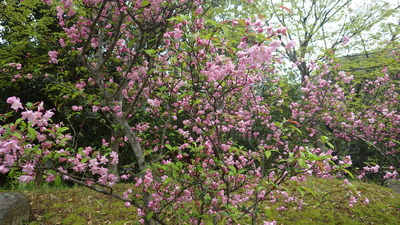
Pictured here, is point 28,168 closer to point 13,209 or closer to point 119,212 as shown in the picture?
point 13,209

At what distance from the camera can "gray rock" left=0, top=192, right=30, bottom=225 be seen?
343 cm

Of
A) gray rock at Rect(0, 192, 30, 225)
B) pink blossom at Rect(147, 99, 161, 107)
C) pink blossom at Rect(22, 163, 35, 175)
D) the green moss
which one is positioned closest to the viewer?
pink blossom at Rect(22, 163, 35, 175)

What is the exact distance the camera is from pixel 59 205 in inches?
174

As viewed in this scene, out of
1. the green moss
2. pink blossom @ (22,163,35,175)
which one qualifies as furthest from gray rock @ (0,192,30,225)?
pink blossom @ (22,163,35,175)

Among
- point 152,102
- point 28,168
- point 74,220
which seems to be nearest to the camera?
point 28,168

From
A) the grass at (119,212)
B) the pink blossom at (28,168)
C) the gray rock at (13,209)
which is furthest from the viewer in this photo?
the grass at (119,212)

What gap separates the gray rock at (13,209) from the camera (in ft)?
11.3

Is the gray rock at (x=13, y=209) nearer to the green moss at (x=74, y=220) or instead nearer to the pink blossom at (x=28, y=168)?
the green moss at (x=74, y=220)

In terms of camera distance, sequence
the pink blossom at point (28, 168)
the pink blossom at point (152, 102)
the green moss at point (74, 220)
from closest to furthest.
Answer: the pink blossom at point (28, 168) → the pink blossom at point (152, 102) → the green moss at point (74, 220)

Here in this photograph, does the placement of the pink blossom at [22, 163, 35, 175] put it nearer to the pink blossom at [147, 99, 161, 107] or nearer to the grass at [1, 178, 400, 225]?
the pink blossom at [147, 99, 161, 107]

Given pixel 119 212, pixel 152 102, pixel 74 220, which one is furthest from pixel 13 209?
pixel 152 102

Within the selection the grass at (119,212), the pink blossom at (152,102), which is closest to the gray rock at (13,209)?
the grass at (119,212)

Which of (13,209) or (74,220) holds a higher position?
(13,209)

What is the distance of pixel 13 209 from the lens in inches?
→ 141
